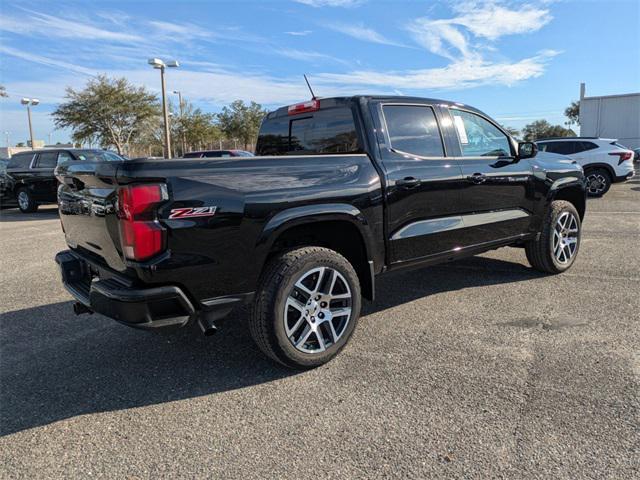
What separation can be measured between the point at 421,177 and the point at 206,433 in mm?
2492

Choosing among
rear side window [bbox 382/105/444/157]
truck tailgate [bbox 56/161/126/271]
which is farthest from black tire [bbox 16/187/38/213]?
rear side window [bbox 382/105/444/157]

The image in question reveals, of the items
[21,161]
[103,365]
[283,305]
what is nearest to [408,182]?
[283,305]

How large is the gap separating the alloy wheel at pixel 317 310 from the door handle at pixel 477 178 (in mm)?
1728

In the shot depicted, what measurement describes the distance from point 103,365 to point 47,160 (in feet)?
37.6

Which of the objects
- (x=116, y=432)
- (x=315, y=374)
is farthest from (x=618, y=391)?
(x=116, y=432)

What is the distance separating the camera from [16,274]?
611 centimetres

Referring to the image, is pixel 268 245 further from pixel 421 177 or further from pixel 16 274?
pixel 16 274

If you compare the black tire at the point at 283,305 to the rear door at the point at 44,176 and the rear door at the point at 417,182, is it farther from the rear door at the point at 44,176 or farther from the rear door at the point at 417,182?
the rear door at the point at 44,176

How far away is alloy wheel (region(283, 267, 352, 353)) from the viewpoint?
3223 millimetres

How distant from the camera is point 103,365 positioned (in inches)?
136

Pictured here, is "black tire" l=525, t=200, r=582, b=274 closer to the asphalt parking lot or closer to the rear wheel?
the asphalt parking lot

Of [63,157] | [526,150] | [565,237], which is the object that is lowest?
[565,237]

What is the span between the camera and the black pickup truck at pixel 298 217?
2.71 m

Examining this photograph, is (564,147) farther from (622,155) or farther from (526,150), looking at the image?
(526,150)
